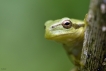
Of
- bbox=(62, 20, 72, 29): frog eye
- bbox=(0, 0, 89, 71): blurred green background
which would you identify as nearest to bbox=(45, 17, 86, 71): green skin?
bbox=(62, 20, 72, 29): frog eye

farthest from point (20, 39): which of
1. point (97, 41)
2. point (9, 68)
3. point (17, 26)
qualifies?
point (97, 41)

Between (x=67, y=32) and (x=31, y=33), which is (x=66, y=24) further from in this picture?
(x=31, y=33)

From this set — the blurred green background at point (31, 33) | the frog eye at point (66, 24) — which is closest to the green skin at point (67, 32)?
the frog eye at point (66, 24)

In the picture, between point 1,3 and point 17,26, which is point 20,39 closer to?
point 17,26

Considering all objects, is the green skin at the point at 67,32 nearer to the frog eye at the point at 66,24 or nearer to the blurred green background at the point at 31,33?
the frog eye at the point at 66,24

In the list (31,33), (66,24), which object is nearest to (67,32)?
(66,24)
